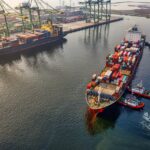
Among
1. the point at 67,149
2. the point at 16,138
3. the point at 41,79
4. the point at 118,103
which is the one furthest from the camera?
the point at 41,79

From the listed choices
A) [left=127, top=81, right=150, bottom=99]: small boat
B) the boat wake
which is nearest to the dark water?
the boat wake

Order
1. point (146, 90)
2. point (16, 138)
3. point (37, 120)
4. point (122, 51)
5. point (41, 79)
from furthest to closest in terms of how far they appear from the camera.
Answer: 1. point (122, 51)
2. point (41, 79)
3. point (146, 90)
4. point (37, 120)
5. point (16, 138)

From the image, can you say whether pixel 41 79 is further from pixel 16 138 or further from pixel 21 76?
pixel 16 138

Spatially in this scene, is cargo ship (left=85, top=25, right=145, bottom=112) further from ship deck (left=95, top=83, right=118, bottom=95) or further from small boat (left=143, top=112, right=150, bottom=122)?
small boat (left=143, top=112, right=150, bottom=122)

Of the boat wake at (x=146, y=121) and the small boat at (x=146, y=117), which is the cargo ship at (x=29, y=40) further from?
the boat wake at (x=146, y=121)

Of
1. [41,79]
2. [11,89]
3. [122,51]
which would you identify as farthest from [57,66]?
[122,51]

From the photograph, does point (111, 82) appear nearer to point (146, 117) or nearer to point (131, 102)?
point (131, 102)
